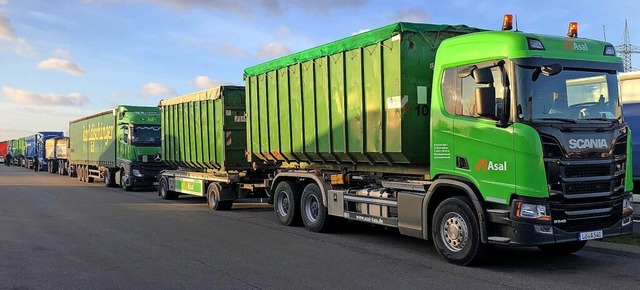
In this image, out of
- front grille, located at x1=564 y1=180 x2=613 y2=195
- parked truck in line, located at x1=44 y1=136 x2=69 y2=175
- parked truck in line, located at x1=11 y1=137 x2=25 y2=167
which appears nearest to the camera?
front grille, located at x1=564 y1=180 x2=613 y2=195

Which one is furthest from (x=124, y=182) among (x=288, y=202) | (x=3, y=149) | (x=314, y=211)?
(x=3, y=149)

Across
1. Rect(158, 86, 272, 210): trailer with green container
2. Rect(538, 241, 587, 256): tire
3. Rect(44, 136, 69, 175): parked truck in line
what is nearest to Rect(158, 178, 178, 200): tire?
Rect(158, 86, 272, 210): trailer with green container

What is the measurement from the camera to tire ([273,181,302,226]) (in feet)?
37.7

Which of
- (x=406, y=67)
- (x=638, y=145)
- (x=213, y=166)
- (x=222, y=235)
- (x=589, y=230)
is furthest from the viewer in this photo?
(x=213, y=166)

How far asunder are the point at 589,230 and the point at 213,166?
10614 mm

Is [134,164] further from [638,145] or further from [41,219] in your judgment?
[638,145]

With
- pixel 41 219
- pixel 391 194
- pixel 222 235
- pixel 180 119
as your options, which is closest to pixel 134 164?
pixel 180 119

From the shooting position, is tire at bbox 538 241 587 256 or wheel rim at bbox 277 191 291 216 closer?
tire at bbox 538 241 587 256

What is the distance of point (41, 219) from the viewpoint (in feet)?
41.6

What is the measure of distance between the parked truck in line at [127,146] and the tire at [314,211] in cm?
1217

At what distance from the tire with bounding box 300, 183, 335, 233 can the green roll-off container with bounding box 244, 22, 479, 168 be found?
2.24ft

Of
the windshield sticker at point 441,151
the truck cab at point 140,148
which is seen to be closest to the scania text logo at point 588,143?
the windshield sticker at point 441,151

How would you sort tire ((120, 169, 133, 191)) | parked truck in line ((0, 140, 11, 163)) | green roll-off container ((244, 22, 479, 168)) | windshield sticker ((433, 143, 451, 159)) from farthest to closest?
parked truck in line ((0, 140, 11, 163)) → tire ((120, 169, 133, 191)) → green roll-off container ((244, 22, 479, 168)) → windshield sticker ((433, 143, 451, 159))

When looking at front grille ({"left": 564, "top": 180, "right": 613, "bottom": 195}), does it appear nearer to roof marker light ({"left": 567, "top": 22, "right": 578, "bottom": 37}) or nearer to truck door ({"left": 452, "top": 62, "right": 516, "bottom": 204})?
truck door ({"left": 452, "top": 62, "right": 516, "bottom": 204})
